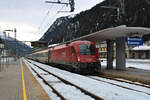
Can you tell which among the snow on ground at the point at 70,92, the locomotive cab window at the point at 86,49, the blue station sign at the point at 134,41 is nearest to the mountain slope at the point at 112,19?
the blue station sign at the point at 134,41

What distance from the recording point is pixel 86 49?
18.5m

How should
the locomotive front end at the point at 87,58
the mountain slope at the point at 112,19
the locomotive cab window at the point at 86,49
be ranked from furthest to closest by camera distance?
the mountain slope at the point at 112,19 → the locomotive cab window at the point at 86,49 → the locomotive front end at the point at 87,58

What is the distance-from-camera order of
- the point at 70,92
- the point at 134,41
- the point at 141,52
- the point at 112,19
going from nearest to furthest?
the point at 70,92 < the point at 134,41 < the point at 141,52 < the point at 112,19

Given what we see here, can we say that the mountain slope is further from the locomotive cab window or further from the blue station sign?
the locomotive cab window

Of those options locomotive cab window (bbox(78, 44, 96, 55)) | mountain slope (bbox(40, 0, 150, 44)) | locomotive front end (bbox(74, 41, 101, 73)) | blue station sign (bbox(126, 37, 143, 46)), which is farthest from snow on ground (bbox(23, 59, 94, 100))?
mountain slope (bbox(40, 0, 150, 44))

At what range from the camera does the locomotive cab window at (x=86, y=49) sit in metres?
18.3

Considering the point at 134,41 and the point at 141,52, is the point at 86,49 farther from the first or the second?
the point at 141,52

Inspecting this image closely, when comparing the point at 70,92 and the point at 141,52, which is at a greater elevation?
the point at 141,52

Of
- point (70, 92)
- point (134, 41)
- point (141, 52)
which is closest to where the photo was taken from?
point (70, 92)

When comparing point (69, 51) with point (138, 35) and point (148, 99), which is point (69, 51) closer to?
point (138, 35)

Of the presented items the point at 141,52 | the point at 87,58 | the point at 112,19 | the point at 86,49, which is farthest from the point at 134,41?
the point at 112,19

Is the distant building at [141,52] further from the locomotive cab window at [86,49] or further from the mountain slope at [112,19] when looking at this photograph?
the locomotive cab window at [86,49]

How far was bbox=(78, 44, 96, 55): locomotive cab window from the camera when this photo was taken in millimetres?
18286

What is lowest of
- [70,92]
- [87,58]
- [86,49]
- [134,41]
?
[70,92]
